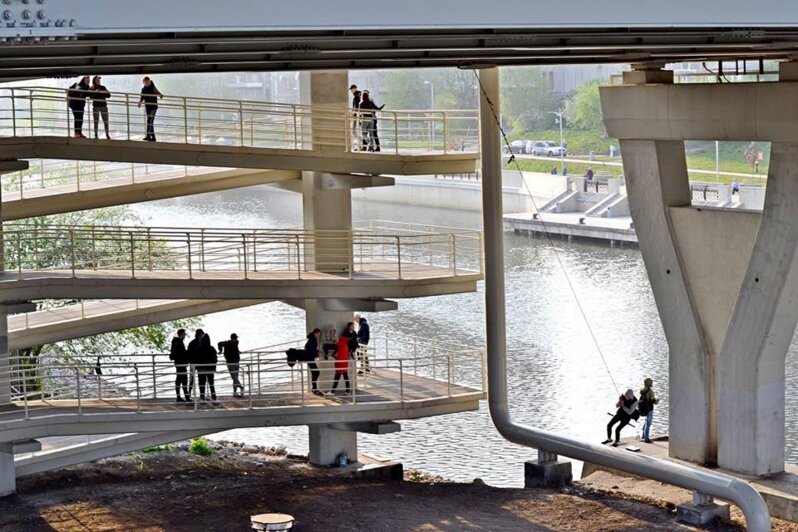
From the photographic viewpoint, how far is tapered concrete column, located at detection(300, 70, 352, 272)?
22516 mm

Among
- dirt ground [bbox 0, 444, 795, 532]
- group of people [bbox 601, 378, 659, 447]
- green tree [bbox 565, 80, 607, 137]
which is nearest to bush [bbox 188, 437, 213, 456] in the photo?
dirt ground [bbox 0, 444, 795, 532]

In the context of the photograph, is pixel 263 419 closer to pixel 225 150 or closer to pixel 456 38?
pixel 225 150

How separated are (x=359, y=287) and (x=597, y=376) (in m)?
13.8

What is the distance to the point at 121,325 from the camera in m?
23.4

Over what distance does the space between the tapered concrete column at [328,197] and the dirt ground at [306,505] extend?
312 cm

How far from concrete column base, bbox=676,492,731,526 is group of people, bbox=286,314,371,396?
5.22m

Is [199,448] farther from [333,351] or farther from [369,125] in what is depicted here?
[369,125]

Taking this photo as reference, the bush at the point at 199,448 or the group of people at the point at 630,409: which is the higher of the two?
the group of people at the point at 630,409

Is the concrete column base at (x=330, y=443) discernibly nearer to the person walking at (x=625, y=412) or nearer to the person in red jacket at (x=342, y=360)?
the person in red jacket at (x=342, y=360)

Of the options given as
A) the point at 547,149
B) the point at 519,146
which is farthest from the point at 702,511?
the point at 519,146

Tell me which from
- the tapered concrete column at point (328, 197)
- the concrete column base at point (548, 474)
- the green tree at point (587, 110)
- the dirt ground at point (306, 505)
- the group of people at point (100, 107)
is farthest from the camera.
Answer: the green tree at point (587, 110)

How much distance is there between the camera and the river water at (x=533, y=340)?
28.2m

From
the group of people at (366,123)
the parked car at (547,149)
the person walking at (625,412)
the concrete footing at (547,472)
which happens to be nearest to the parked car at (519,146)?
the parked car at (547,149)

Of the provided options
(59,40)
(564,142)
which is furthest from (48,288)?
(564,142)
